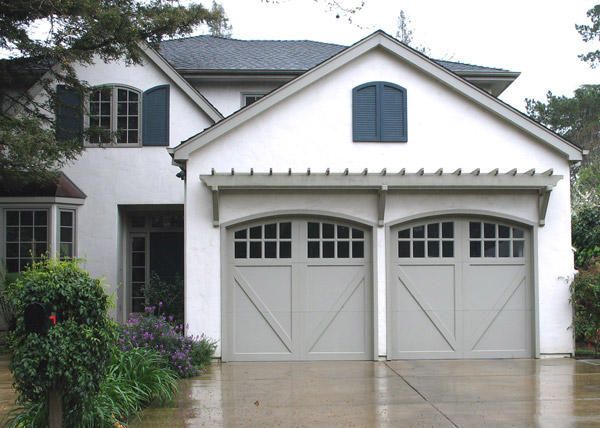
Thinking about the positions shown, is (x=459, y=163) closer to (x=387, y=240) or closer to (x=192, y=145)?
(x=387, y=240)

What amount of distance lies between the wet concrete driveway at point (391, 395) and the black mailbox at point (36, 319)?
6.33ft

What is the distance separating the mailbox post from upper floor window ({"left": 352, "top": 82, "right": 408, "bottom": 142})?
7622mm

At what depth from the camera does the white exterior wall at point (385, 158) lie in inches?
518

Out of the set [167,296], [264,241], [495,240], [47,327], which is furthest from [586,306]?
→ [47,327]

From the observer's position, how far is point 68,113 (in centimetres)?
1678

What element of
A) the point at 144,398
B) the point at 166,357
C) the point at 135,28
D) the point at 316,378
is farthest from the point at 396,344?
the point at 135,28

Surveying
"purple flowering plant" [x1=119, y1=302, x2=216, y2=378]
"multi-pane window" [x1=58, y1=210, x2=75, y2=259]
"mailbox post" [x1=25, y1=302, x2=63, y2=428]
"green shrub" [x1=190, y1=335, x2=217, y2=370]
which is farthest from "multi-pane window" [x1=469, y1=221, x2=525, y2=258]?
"multi-pane window" [x1=58, y1=210, x2=75, y2=259]

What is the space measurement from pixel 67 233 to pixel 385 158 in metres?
7.68

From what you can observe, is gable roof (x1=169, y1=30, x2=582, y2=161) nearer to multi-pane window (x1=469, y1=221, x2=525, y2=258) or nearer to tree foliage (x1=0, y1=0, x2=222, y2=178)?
multi-pane window (x1=469, y1=221, x2=525, y2=258)

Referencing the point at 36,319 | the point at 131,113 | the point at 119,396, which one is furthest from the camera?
the point at 131,113

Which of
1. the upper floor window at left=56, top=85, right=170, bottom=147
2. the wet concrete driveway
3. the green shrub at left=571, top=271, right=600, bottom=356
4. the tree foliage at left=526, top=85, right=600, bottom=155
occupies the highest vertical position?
the tree foliage at left=526, top=85, right=600, bottom=155

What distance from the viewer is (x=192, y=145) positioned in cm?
1293

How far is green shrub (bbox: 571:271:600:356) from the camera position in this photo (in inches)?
509

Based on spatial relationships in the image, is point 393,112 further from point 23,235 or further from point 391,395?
point 23,235
